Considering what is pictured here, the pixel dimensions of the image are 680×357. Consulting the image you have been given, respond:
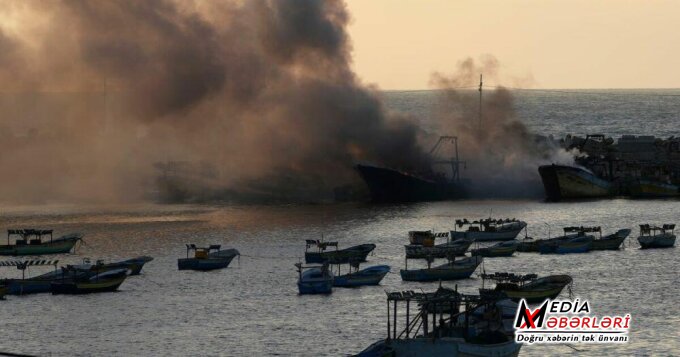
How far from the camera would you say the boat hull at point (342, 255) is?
387 ft

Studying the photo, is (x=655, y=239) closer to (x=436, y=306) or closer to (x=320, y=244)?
(x=320, y=244)

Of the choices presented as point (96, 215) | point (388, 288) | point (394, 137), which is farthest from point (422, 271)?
point (394, 137)

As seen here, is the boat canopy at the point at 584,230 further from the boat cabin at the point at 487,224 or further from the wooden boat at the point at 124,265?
the wooden boat at the point at 124,265

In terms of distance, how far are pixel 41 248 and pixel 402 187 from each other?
6237 cm

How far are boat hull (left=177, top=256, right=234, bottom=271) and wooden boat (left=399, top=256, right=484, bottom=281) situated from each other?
1788 centimetres

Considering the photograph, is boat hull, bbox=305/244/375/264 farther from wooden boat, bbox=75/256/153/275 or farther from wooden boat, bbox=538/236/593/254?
wooden boat, bbox=538/236/593/254

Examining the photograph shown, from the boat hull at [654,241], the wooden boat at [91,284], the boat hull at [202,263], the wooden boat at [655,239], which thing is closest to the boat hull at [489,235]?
the wooden boat at [655,239]

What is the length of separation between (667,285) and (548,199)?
76.4m

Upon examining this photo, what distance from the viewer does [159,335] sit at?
3688 inches

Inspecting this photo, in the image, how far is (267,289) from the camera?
111m

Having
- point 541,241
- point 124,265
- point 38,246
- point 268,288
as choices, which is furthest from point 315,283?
point 38,246

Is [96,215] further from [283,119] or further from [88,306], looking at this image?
[88,306]

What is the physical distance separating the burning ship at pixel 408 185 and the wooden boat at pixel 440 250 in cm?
4809

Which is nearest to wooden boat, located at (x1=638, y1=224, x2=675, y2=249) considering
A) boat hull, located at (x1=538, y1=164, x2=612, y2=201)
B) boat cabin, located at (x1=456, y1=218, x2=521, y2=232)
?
boat cabin, located at (x1=456, y1=218, x2=521, y2=232)
